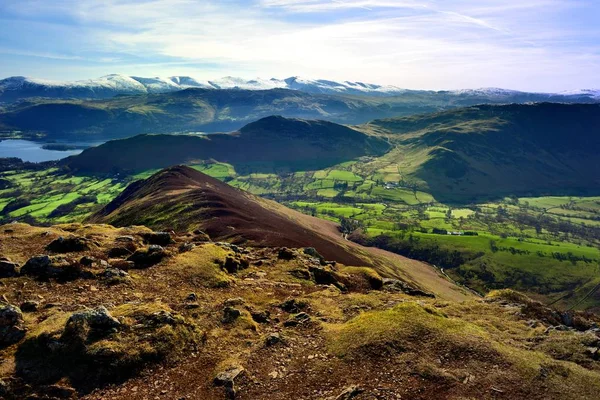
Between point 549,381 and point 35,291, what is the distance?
46.1m

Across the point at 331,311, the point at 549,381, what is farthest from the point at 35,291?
the point at 549,381

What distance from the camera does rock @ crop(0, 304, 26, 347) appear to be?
29.6 metres

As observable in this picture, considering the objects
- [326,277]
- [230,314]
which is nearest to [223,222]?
[326,277]

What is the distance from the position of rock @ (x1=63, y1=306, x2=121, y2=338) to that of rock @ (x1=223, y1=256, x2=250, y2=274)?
2092 cm

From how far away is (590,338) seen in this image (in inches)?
1393

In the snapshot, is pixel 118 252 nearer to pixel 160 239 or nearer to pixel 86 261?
pixel 86 261

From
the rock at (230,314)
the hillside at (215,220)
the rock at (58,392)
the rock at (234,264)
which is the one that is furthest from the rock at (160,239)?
the rock at (58,392)

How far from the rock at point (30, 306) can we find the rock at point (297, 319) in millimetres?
22771

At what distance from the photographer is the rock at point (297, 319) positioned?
123ft

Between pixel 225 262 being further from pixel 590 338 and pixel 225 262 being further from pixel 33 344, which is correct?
pixel 590 338

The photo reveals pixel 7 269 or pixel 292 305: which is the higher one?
pixel 7 269

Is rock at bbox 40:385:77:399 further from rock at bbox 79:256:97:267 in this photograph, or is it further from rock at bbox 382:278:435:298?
rock at bbox 382:278:435:298

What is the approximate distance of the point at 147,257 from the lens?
4803 centimetres

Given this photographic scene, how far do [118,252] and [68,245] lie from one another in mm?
6034
